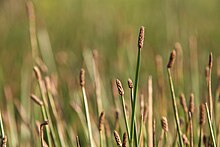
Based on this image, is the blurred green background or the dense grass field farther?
the blurred green background

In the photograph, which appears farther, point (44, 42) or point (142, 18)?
point (142, 18)

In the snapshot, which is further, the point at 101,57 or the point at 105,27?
the point at 105,27

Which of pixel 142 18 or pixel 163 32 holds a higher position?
pixel 142 18

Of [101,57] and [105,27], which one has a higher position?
[105,27]

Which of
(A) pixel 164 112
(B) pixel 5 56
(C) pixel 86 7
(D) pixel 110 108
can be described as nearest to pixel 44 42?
(B) pixel 5 56

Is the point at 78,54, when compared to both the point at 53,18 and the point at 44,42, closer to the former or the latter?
the point at 44,42

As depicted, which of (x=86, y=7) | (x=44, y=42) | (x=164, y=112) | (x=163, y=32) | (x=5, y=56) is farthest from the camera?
(x=86, y=7)

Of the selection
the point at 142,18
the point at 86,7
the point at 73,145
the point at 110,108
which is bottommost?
the point at 73,145

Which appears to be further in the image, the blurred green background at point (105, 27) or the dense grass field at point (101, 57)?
the blurred green background at point (105, 27)
